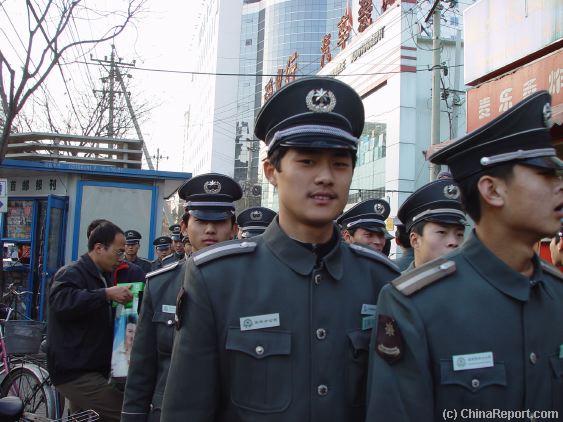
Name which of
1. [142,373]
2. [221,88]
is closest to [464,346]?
[142,373]

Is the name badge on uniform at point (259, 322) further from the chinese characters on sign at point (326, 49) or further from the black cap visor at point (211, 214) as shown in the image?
the chinese characters on sign at point (326, 49)

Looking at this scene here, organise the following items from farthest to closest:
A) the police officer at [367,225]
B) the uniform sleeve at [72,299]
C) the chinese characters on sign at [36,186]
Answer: the chinese characters on sign at [36,186] → the police officer at [367,225] → the uniform sleeve at [72,299]

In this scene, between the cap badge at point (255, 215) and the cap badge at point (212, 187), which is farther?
the cap badge at point (255, 215)

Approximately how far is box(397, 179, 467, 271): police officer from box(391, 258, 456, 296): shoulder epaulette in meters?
1.51

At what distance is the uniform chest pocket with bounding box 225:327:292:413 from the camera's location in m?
1.71

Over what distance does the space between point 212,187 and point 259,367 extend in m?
2.07

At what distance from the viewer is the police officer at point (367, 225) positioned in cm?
499

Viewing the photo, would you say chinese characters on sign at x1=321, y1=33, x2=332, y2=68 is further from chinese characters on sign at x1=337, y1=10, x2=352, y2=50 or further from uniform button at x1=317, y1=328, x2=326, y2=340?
uniform button at x1=317, y1=328, x2=326, y2=340

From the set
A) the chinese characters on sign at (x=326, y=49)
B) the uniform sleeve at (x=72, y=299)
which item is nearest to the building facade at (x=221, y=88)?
the chinese characters on sign at (x=326, y=49)

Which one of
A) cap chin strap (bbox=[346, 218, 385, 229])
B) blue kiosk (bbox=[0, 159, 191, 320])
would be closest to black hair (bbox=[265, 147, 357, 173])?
cap chin strap (bbox=[346, 218, 385, 229])

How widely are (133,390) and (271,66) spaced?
2985 inches

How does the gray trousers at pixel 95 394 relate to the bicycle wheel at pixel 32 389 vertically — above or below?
above

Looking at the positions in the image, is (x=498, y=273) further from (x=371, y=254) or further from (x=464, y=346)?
(x=371, y=254)

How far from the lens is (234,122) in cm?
8250
